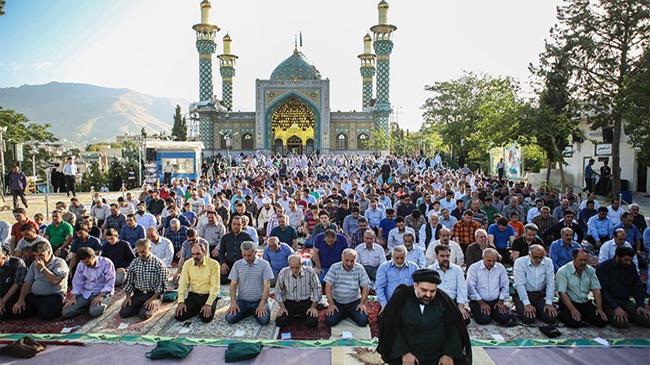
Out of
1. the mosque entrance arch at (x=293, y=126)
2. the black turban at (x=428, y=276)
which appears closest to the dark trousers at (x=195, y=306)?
the black turban at (x=428, y=276)

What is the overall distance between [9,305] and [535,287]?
5862 mm

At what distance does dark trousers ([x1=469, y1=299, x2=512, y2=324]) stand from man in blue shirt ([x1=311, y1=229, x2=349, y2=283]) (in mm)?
1795

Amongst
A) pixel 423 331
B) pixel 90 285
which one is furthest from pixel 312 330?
pixel 90 285

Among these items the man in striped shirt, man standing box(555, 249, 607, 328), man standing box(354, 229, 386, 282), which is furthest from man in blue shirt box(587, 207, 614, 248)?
the man in striped shirt

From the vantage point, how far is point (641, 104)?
11.0 meters

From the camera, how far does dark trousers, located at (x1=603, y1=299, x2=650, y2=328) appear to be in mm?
5016

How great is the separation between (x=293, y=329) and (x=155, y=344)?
1.39 m

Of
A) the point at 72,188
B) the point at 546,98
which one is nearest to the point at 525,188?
the point at 546,98

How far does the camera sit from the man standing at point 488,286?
17.1 ft

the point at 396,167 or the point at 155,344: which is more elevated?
the point at 396,167

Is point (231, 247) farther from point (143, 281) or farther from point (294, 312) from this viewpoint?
point (294, 312)

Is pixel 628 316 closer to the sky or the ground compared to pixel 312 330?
closer to the sky

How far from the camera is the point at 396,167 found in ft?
69.4

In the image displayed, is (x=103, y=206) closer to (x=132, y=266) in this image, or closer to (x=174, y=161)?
(x=132, y=266)
